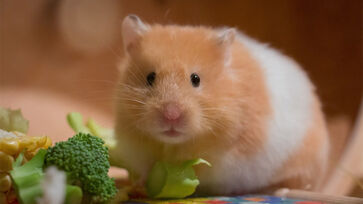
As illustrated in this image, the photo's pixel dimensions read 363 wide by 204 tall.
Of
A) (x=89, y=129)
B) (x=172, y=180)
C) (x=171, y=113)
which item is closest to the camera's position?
(x=171, y=113)

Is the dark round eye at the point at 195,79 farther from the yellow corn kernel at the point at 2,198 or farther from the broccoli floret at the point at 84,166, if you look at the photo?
the yellow corn kernel at the point at 2,198

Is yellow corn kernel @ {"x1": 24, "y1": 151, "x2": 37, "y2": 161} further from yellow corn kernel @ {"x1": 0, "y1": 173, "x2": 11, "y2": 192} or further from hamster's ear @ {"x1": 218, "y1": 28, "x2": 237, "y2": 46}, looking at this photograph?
hamster's ear @ {"x1": 218, "y1": 28, "x2": 237, "y2": 46}

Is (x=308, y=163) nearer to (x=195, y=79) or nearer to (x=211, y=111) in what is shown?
(x=211, y=111)

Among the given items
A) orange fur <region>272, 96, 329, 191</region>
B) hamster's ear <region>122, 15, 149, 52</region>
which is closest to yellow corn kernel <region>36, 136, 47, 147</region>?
hamster's ear <region>122, 15, 149, 52</region>

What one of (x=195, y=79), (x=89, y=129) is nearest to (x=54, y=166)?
(x=195, y=79)

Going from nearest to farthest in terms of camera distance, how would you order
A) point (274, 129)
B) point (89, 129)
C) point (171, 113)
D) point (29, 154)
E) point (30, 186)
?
point (30, 186), point (29, 154), point (171, 113), point (274, 129), point (89, 129)

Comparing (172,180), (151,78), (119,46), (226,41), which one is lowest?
(172,180)

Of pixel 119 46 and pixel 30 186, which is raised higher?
pixel 119 46
